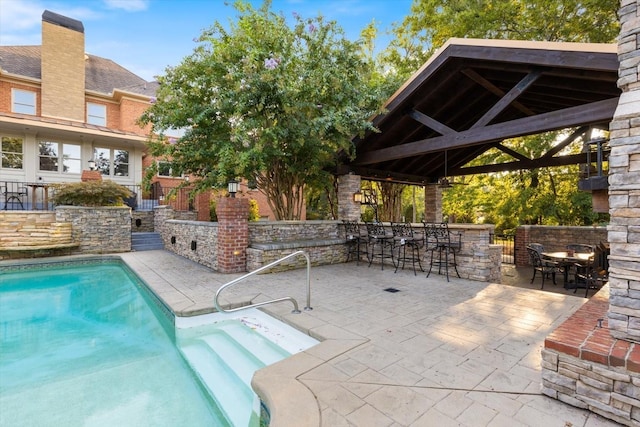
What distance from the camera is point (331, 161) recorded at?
885 centimetres

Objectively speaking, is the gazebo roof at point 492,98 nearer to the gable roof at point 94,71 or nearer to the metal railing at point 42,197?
the metal railing at point 42,197

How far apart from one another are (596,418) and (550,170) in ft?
48.3

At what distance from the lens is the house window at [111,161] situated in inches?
580

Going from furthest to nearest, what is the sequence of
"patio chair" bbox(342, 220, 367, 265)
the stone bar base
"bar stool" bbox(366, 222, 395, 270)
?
"patio chair" bbox(342, 220, 367, 265) < "bar stool" bbox(366, 222, 395, 270) < the stone bar base

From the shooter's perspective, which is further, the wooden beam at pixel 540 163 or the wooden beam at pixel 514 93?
the wooden beam at pixel 540 163

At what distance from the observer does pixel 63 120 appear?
1372 centimetres

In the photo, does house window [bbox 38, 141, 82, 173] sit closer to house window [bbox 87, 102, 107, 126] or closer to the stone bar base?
house window [bbox 87, 102, 107, 126]

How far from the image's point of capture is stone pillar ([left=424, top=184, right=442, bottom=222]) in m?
12.0

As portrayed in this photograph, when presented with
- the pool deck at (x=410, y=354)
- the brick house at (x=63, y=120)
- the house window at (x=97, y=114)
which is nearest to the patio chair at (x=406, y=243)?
the pool deck at (x=410, y=354)

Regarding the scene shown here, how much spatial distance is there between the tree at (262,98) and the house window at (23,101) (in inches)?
418

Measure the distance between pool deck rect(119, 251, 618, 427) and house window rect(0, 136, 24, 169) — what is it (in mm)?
12901

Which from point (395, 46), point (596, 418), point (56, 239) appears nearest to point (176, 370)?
point (596, 418)

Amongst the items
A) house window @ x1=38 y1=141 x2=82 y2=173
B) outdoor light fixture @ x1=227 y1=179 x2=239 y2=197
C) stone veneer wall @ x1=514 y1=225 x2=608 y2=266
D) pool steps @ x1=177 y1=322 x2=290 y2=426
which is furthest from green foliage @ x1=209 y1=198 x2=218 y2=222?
stone veneer wall @ x1=514 y1=225 x2=608 y2=266

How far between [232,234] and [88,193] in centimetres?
720
